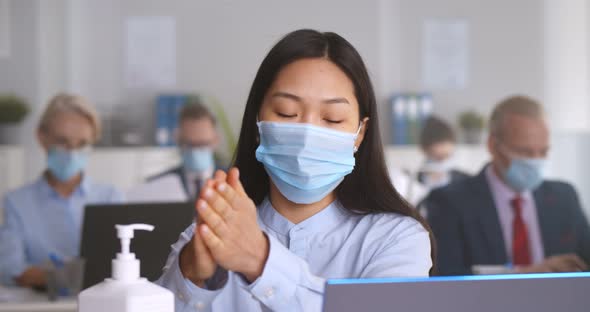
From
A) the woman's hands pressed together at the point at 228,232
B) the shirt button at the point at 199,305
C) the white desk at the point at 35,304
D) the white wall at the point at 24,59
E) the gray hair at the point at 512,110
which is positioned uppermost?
the white wall at the point at 24,59

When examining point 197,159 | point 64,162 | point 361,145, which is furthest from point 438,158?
point 361,145

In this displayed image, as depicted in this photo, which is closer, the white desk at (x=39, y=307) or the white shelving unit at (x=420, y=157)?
the white desk at (x=39, y=307)

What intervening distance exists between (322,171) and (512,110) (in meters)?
2.17

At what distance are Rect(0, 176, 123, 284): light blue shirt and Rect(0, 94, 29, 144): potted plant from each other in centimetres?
409

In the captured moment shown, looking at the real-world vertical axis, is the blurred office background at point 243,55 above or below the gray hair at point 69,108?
above

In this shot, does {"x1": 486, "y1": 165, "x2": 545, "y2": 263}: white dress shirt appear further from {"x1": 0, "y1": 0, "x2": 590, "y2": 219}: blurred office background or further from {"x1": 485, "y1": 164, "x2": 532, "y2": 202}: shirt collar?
{"x1": 0, "y1": 0, "x2": 590, "y2": 219}: blurred office background

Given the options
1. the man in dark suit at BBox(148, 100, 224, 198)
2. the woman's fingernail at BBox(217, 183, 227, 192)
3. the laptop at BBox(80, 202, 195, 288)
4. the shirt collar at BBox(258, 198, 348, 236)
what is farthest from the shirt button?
the man in dark suit at BBox(148, 100, 224, 198)

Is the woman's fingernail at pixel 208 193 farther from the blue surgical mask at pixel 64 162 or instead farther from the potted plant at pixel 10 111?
the potted plant at pixel 10 111

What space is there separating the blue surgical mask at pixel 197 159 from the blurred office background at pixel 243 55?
3088mm

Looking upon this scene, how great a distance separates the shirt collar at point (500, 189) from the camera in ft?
10.5

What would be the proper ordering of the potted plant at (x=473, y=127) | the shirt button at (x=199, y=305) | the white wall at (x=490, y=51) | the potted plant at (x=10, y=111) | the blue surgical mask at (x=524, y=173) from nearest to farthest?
the shirt button at (x=199, y=305) → the blue surgical mask at (x=524, y=173) → the potted plant at (x=10, y=111) → the potted plant at (x=473, y=127) → the white wall at (x=490, y=51)

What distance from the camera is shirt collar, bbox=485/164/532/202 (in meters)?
3.20

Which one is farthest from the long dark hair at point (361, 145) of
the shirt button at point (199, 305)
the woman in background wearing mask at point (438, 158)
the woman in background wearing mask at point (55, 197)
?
the woman in background wearing mask at point (438, 158)

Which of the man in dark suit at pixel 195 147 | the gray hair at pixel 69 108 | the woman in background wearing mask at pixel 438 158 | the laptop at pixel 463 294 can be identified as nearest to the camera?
the laptop at pixel 463 294
